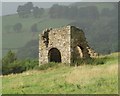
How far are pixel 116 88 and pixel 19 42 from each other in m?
98.3

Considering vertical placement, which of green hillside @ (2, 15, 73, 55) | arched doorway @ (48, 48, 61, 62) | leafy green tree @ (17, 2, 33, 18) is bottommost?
arched doorway @ (48, 48, 61, 62)

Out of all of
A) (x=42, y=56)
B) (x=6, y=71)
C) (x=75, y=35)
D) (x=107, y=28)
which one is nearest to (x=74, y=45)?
(x=75, y=35)

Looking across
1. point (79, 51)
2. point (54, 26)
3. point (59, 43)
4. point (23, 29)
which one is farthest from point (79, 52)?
point (23, 29)

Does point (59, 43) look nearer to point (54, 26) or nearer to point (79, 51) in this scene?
point (79, 51)

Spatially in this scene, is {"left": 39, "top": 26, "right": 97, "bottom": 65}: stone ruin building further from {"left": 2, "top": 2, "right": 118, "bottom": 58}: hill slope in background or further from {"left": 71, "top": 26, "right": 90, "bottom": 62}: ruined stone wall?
{"left": 2, "top": 2, "right": 118, "bottom": 58}: hill slope in background

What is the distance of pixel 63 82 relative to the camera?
23938 millimetres

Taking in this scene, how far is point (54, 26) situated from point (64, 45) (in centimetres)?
7814

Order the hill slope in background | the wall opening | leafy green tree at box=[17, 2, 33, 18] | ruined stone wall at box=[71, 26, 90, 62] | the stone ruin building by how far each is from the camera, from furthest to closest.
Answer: leafy green tree at box=[17, 2, 33, 18], the hill slope in background, the wall opening, ruined stone wall at box=[71, 26, 90, 62], the stone ruin building

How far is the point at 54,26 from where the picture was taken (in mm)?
120375

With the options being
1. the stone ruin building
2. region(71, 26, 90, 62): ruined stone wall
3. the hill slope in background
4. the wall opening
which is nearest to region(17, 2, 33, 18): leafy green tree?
the hill slope in background

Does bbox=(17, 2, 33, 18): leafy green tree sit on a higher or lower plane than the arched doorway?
higher

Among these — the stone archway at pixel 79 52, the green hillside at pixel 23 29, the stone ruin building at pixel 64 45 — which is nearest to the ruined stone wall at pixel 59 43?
the stone ruin building at pixel 64 45

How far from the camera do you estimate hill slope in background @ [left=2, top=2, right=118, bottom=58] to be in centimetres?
11706

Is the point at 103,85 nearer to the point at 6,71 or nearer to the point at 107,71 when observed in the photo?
the point at 107,71
